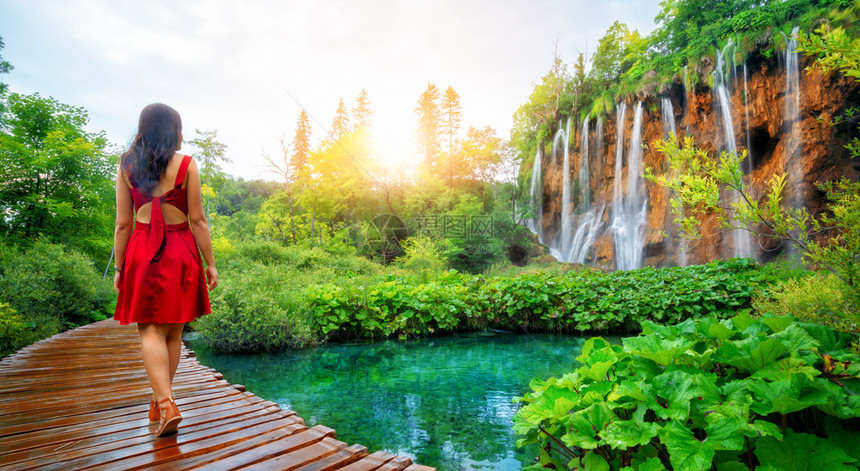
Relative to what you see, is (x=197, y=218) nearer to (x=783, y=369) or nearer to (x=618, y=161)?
(x=783, y=369)

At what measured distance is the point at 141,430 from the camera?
7.15ft

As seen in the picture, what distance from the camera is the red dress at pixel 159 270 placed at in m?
2.09

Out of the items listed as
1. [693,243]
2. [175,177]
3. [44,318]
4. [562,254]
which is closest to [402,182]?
[562,254]

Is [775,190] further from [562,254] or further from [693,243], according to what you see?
[562,254]

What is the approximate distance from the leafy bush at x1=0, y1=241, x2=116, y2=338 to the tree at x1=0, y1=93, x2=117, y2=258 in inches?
146

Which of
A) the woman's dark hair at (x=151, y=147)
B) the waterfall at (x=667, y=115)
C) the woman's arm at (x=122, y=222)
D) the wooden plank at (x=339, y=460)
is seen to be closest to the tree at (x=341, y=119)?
the waterfall at (x=667, y=115)

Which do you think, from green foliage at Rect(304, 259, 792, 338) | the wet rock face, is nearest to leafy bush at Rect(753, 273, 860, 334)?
green foliage at Rect(304, 259, 792, 338)

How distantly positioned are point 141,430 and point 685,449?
278 cm

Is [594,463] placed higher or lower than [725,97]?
lower

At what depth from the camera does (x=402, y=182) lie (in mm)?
21875

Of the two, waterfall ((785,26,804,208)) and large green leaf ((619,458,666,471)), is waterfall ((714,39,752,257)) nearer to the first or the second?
waterfall ((785,26,804,208))

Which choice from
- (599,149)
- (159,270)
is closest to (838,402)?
(159,270)

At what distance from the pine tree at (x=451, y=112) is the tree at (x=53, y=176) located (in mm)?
18176

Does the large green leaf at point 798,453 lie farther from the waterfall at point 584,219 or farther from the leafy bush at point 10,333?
the waterfall at point 584,219
